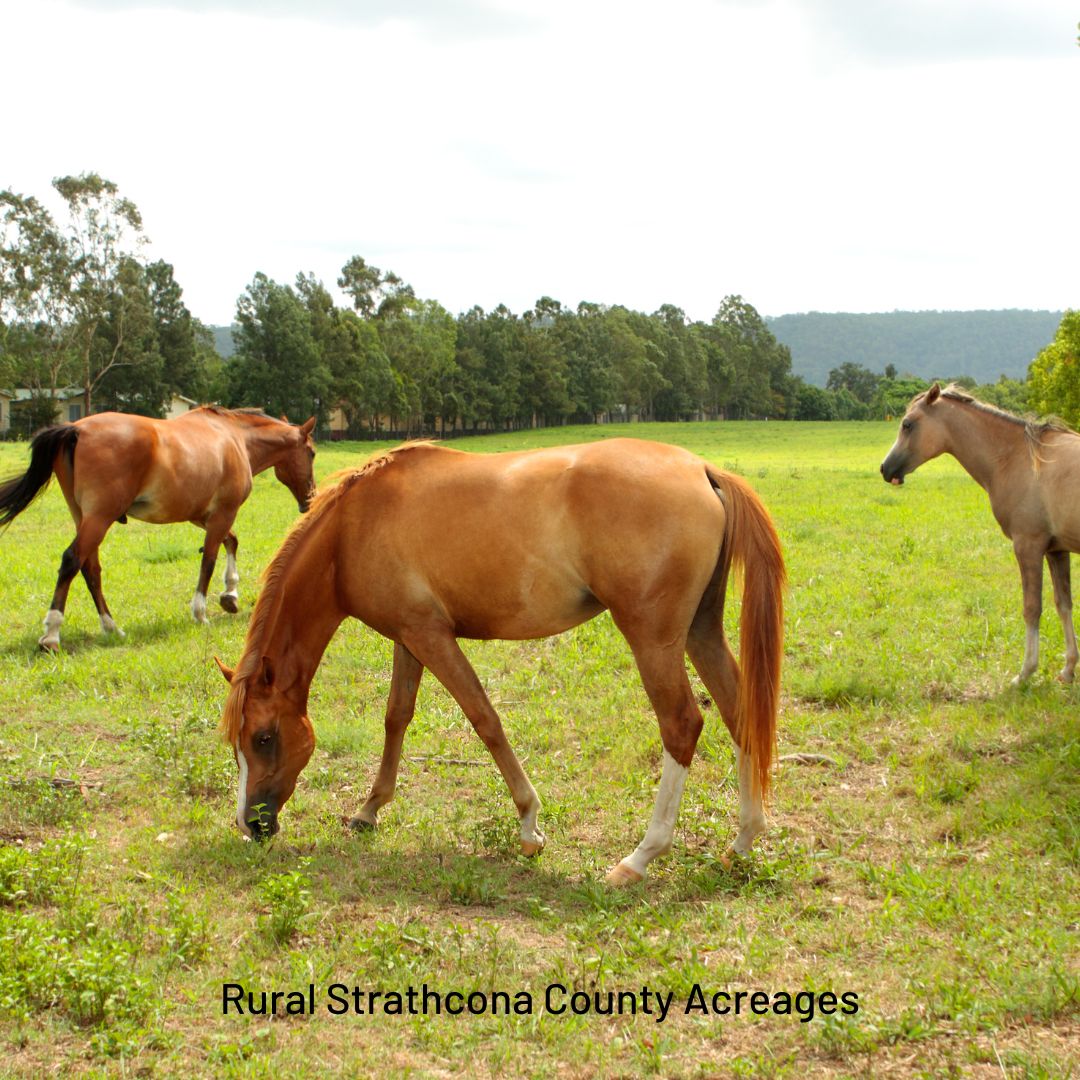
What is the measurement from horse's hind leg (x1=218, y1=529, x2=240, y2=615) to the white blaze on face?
582 centimetres

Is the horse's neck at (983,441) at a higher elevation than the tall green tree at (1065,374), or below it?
below

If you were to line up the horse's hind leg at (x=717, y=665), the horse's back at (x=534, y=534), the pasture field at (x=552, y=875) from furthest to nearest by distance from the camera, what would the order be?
the horse's hind leg at (x=717, y=665) < the horse's back at (x=534, y=534) < the pasture field at (x=552, y=875)

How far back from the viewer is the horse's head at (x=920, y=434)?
895 cm

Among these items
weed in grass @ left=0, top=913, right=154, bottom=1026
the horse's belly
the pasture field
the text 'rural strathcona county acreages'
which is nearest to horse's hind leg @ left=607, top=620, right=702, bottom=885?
the pasture field

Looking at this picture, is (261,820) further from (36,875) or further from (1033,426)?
(1033,426)

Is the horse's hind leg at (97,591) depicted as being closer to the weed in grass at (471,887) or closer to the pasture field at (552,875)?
the pasture field at (552,875)

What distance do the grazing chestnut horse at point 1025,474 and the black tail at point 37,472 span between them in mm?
7753

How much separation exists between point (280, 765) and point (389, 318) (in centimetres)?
7840

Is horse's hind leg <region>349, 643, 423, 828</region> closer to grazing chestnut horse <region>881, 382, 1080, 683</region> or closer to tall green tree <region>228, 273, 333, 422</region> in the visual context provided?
grazing chestnut horse <region>881, 382, 1080, 683</region>

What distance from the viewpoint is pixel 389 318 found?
80.5 m

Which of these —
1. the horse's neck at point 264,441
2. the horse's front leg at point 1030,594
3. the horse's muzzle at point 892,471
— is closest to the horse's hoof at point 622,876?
the horse's front leg at point 1030,594

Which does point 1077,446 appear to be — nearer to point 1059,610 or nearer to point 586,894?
point 1059,610

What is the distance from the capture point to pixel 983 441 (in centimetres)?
857

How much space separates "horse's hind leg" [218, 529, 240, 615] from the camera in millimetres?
10750
